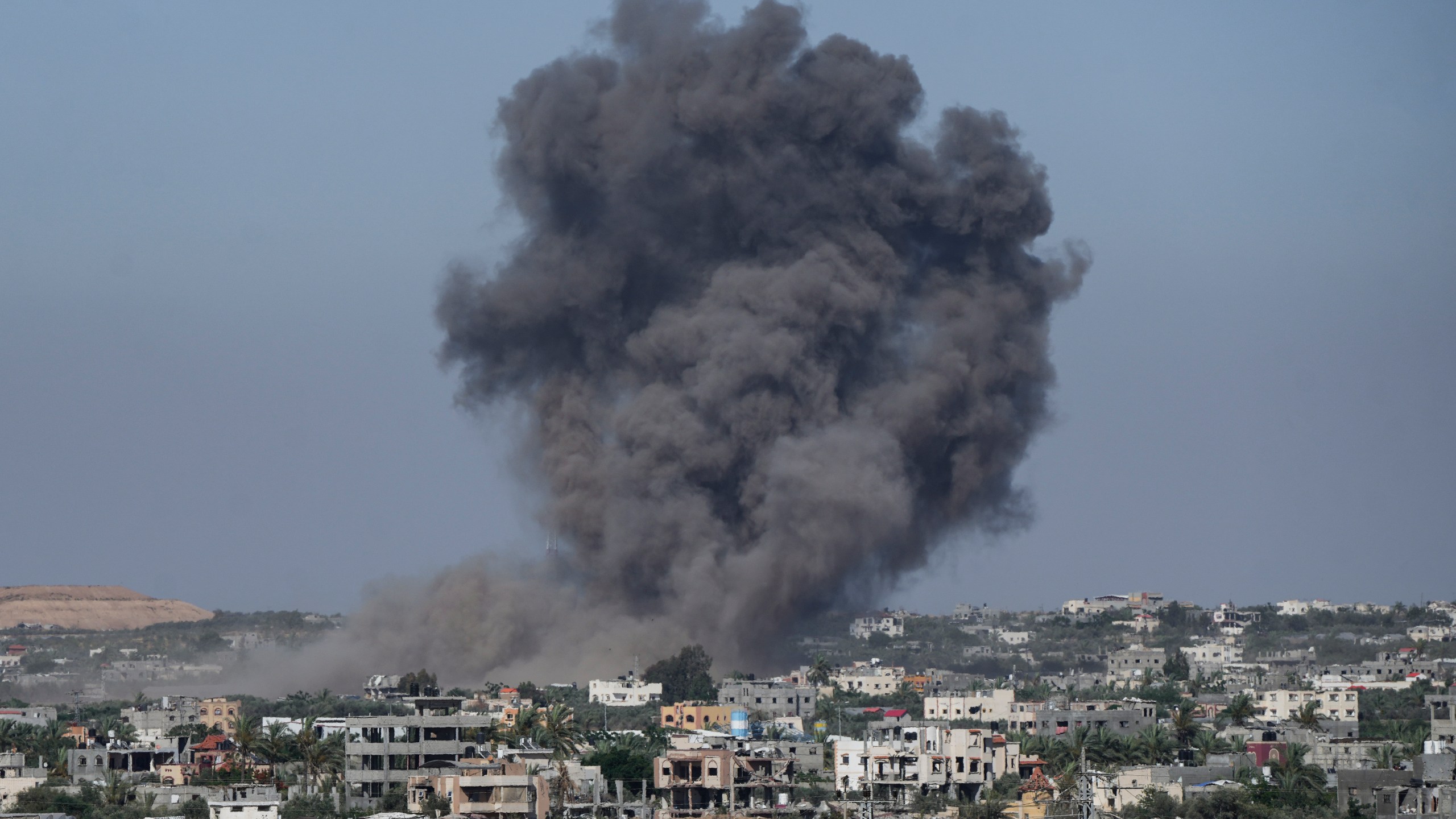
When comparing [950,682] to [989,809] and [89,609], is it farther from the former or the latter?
[89,609]

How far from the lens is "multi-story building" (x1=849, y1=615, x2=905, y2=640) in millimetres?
147500

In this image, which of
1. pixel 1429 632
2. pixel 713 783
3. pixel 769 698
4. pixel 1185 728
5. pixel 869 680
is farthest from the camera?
pixel 1429 632

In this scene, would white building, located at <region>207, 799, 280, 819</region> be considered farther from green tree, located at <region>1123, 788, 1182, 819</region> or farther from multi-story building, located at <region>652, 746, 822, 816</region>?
green tree, located at <region>1123, 788, 1182, 819</region>

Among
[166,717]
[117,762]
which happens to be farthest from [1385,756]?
[166,717]

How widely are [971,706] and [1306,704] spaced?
32.2ft

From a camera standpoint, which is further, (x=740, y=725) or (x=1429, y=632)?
(x=1429, y=632)

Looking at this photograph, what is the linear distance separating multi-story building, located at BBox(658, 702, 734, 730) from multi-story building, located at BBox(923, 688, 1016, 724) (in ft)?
22.1

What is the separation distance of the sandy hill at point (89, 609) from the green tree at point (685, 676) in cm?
9866

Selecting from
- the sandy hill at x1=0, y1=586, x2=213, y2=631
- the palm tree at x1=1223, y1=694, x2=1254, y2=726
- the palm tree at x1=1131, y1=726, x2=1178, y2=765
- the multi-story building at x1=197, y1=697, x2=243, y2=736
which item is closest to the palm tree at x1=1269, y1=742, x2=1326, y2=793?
the palm tree at x1=1131, y1=726, x2=1178, y2=765

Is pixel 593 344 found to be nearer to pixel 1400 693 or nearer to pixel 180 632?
pixel 1400 693

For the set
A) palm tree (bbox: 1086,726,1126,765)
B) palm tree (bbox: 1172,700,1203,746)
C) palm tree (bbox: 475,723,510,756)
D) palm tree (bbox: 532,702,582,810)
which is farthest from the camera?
palm tree (bbox: 1172,700,1203,746)

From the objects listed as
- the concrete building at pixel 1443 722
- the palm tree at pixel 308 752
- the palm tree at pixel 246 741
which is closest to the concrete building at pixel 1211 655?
the concrete building at pixel 1443 722

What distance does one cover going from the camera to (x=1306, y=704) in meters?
73.1

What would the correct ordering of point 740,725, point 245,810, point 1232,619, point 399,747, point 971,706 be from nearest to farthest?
point 245,810 < point 399,747 < point 740,725 < point 971,706 < point 1232,619
